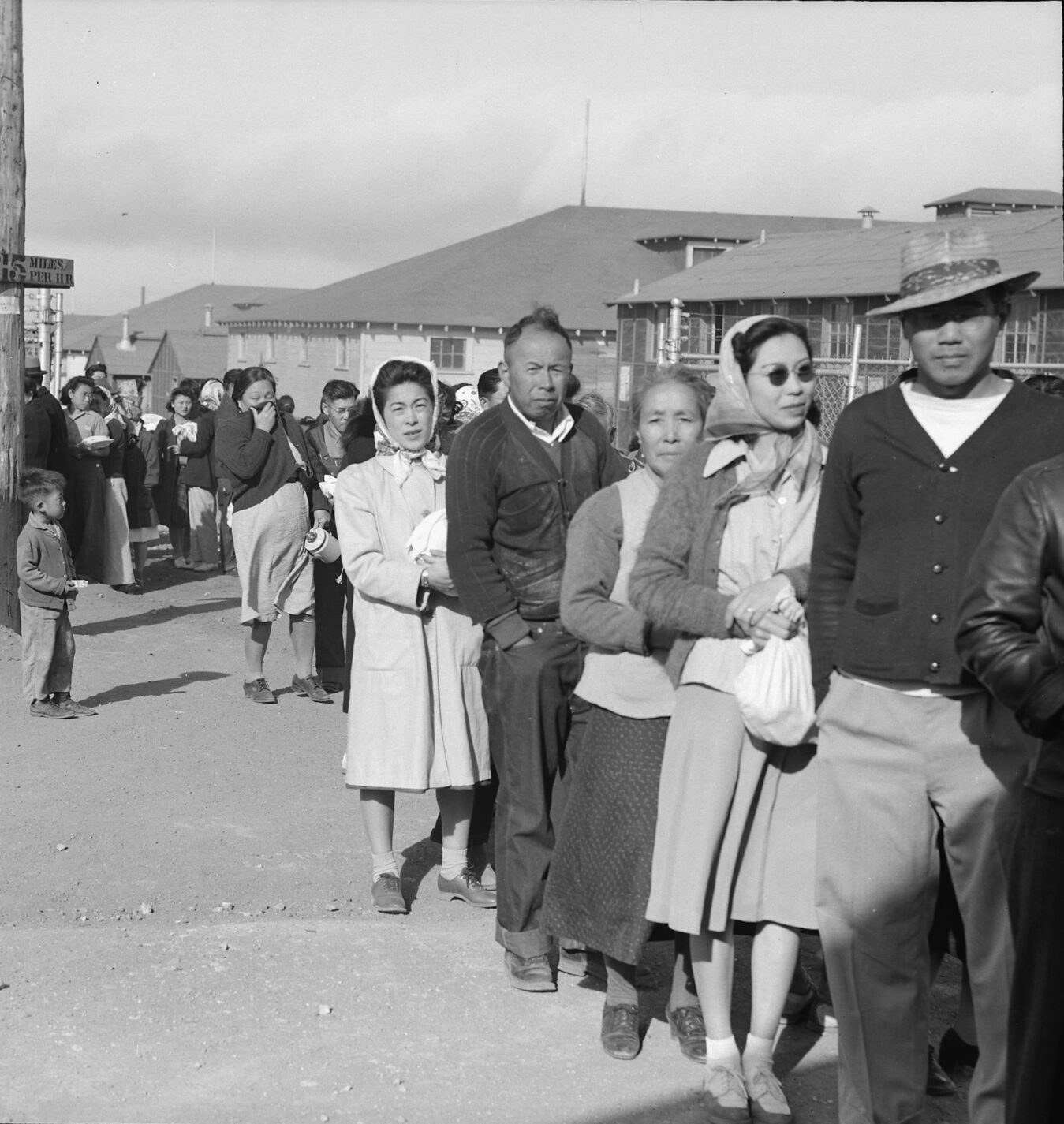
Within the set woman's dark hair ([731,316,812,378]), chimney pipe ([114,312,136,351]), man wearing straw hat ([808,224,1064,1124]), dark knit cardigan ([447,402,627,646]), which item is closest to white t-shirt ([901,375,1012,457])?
man wearing straw hat ([808,224,1064,1124])

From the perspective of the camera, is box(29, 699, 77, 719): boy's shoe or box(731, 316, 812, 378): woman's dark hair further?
box(29, 699, 77, 719): boy's shoe

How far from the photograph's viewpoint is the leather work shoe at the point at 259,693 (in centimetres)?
980

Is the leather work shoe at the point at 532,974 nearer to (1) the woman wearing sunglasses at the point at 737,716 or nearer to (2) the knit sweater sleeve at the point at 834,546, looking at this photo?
(1) the woman wearing sunglasses at the point at 737,716

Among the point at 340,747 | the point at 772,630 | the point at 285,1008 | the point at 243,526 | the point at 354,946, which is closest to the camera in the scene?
the point at 772,630

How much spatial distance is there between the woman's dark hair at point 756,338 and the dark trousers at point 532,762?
48.6 inches

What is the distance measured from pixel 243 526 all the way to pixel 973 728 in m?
6.87

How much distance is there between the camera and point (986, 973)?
148 inches

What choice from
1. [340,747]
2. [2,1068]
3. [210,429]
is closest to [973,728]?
[2,1068]

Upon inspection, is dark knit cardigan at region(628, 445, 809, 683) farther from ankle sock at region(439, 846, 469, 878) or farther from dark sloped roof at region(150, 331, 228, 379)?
dark sloped roof at region(150, 331, 228, 379)

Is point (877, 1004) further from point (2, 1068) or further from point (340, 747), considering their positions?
point (340, 747)

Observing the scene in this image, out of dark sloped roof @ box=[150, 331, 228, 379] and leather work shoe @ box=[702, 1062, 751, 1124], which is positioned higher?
dark sloped roof @ box=[150, 331, 228, 379]

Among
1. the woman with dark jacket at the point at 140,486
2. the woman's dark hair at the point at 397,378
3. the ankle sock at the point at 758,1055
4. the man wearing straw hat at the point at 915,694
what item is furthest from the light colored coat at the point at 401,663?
the woman with dark jacket at the point at 140,486

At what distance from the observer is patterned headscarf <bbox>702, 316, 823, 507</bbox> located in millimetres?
4203

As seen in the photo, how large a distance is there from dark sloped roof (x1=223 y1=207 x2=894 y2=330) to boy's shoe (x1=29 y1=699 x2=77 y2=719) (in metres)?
39.8
